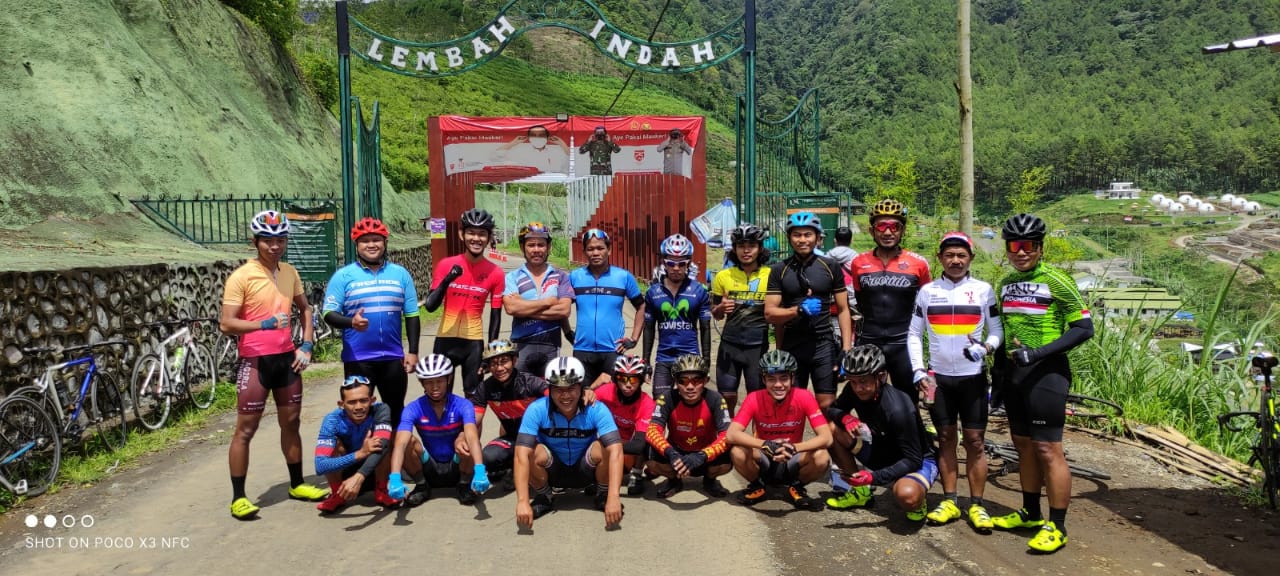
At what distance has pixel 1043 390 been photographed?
547 cm

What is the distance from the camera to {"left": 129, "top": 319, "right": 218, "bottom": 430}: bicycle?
891cm

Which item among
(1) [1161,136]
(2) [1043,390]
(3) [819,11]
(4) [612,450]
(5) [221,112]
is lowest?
(4) [612,450]

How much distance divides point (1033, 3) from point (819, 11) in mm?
46579

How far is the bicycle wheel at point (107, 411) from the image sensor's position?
7.92m

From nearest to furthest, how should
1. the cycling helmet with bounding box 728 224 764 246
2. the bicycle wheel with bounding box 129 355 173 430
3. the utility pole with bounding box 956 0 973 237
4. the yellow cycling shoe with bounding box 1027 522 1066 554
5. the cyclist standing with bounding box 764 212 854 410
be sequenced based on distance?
the yellow cycling shoe with bounding box 1027 522 1066 554 < the cyclist standing with bounding box 764 212 854 410 < the cycling helmet with bounding box 728 224 764 246 < the bicycle wheel with bounding box 129 355 173 430 < the utility pole with bounding box 956 0 973 237

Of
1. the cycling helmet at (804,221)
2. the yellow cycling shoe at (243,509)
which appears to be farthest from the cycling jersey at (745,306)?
the yellow cycling shoe at (243,509)

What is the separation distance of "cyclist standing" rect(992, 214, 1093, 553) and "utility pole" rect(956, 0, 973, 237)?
4422 millimetres

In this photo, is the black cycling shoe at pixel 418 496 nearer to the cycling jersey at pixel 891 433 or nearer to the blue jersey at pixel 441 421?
the blue jersey at pixel 441 421

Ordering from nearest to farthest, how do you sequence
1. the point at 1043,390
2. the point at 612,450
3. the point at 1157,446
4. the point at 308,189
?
the point at 1043,390
the point at 612,450
the point at 1157,446
the point at 308,189

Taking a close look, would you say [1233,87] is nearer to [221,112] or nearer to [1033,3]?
[1033,3]

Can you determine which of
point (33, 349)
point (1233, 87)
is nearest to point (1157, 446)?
point (33, 349)

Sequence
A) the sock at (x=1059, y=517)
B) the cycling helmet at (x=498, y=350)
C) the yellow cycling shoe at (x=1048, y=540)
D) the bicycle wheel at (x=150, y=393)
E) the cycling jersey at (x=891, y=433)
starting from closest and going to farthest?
the yellow cycling shoe at (x=1048, y=540) < the sock at (x=1059, y=517) < the cycling jersey at (x=891, y=433) < the cycling helmet at (x=498, y=350) < the bicycle wheel at (x=150, y=393)

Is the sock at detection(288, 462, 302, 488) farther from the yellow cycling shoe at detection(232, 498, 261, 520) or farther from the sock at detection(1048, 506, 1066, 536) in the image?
the sock at detection(1048, 506, 1066, 536)

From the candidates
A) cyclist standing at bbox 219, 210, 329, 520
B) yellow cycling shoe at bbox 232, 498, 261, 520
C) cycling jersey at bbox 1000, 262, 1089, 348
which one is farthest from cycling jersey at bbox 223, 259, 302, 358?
cycling jersey at bbox 1000, 262, 1089, 348
